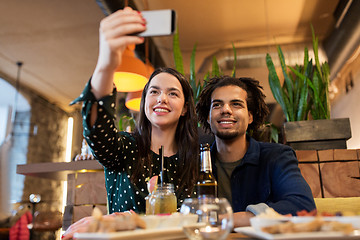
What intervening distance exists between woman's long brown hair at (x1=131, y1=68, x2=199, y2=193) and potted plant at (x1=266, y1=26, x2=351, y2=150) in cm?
92

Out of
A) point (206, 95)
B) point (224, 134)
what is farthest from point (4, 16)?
point (224, 134)

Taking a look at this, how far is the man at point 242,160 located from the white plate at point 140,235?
0.70m

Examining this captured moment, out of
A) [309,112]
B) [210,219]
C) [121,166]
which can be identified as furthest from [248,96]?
[210,219]

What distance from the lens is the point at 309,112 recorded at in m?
2.23

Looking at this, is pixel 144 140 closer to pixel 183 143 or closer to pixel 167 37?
pixel 183 143

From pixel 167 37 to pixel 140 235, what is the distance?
4.04 metres

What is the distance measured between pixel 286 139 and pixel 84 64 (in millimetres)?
3624

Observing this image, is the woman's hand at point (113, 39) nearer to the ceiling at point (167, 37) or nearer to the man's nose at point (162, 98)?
the man's nose at point (162, 98)

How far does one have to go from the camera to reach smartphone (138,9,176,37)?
0.67 metres

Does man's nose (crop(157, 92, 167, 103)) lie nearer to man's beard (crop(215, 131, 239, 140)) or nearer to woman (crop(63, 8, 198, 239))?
woman (crop(63, 8, 198, 239))

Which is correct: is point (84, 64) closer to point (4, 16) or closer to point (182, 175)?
point (4, 16)

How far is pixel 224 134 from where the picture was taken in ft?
5.00

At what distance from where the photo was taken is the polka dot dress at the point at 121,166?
3.13 ft

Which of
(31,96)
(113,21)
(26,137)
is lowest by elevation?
(113,21)
